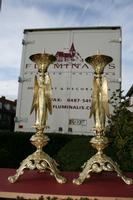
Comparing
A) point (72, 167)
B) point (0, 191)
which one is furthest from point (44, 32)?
point (0, 191)

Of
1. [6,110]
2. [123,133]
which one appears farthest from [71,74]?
[6,110]

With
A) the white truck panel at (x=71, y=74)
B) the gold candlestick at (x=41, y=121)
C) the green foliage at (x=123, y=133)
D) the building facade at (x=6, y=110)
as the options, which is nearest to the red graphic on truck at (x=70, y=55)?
the white truck panel at (x=71, y=74)

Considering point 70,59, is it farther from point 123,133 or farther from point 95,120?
point 95,120

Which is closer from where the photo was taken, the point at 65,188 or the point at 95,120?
the point at 65,188

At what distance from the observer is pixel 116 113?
428 inches

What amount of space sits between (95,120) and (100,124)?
0.41 feet

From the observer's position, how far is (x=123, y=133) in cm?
967

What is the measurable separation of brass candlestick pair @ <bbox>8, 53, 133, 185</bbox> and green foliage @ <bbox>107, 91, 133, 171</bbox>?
2.58 metres

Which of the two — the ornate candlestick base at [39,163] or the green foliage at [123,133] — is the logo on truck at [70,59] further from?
the ornate candlestick base at [39,163]

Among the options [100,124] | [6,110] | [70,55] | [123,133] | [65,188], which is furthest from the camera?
[6,110]

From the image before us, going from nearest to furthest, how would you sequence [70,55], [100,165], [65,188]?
[65,188] < [100,165] < [70,55]

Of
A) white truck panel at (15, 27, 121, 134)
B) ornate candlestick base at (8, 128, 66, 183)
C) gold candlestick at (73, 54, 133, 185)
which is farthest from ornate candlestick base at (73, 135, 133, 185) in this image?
white truck panel at (15, 27, 121, 134)

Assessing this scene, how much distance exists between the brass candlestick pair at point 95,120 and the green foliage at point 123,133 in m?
2.58

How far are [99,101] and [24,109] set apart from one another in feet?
19.3
